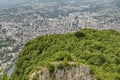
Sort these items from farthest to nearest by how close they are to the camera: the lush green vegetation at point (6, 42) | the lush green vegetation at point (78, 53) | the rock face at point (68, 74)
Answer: the lush green vegetation at point (6, 42) → the lush green vegetation at point (78, 53) → the rock face at point (68, 74)

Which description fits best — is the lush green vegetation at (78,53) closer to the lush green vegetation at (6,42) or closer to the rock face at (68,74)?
the rock face at (68,74)

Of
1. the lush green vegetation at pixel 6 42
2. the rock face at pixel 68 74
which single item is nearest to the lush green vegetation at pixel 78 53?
the rock face at pixel 68 74

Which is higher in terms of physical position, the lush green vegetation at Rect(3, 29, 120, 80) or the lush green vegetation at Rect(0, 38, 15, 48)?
the lush green vegetation at Rect(3, 29, 120, 80)

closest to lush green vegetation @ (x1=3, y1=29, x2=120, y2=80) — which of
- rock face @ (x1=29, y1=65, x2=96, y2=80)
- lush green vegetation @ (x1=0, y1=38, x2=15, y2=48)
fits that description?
rock face @ (x1=29, y1=65, x2=96, y2=80)

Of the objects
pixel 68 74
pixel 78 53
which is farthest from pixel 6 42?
pixel 68 74

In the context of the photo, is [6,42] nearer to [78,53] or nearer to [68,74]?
[78,53]

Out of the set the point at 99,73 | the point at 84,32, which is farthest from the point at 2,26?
the point at 99,73

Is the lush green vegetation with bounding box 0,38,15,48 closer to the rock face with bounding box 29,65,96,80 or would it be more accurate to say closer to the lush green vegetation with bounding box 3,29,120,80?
the lush green vegetation with bounding box 3,29,120,80
